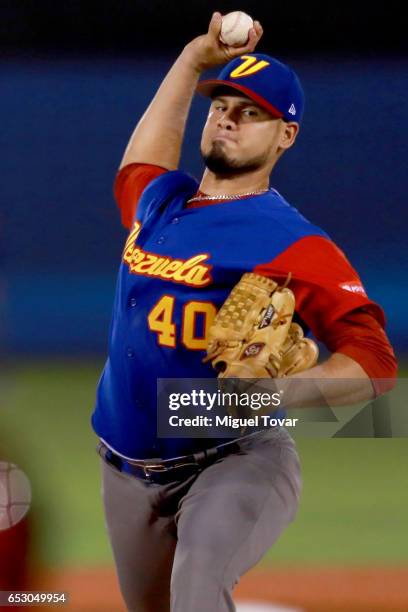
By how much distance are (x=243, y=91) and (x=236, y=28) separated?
203 millimetres

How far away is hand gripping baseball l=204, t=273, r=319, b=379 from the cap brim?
0.44 metres

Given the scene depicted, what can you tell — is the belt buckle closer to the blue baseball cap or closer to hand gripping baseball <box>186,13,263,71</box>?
the blue baseball cap

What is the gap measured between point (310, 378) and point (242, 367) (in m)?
0.11

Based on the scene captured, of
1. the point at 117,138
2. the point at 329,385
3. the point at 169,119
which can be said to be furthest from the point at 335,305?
the point at 117,138

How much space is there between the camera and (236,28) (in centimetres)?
192

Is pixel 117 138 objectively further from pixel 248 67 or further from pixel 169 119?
pixel 248 67

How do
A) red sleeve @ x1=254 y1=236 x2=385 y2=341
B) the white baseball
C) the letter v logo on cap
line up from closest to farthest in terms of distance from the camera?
red sleeve @ x1=254 y1=236 x2=385 y2=341
the letter v logo on cap
the white baseball

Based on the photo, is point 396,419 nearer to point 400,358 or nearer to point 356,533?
point 356,533

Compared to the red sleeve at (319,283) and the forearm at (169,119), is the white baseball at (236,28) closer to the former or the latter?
the forearm at (169,119)

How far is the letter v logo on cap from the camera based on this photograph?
1811mm

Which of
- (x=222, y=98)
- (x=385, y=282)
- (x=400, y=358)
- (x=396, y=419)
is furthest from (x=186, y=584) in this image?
(x=400, y=358)

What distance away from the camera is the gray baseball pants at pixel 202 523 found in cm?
147

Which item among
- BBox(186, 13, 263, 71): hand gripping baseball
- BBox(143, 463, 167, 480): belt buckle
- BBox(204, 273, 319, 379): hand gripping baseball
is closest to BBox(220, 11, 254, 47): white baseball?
BBox(186, 13, 263, 71): hand gripping baseball

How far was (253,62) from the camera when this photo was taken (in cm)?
184
